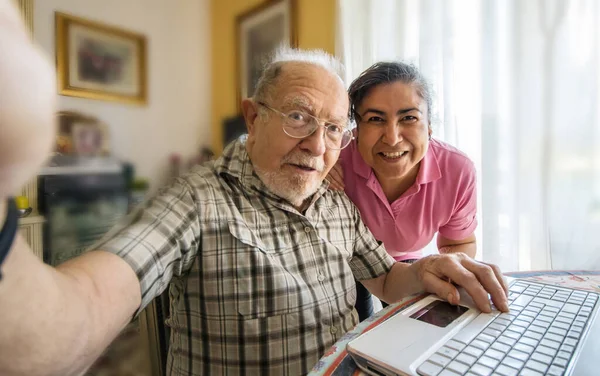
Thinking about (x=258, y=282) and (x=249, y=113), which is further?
(x=249, y=113)

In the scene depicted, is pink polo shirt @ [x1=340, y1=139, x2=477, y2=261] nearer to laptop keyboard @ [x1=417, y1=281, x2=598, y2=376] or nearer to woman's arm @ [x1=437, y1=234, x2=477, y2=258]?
woman's arm @ [x1=437, y1=234, x2=477, y2=258]

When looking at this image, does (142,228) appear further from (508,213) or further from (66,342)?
(508,213)

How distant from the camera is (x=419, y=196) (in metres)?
0.82

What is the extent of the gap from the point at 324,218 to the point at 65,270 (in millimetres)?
442

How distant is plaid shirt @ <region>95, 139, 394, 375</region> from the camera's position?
18.6 inches

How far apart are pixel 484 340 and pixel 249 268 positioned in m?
Answer: 0.32

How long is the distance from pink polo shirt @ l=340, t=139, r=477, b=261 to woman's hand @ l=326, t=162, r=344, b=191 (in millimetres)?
32

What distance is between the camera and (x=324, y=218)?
0.63 metres

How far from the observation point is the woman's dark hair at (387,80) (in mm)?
732

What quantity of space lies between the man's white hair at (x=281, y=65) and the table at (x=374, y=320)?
17.2 inches

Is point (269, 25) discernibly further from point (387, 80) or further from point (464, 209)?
point (464, 209)

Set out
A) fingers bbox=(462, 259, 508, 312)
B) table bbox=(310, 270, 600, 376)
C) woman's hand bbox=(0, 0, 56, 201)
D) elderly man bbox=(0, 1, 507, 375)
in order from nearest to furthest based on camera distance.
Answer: woman's hand bbox=(0, 0, 56, 201)
elderly man bbox=(0, 1, 507, 375)
table bbox=(310, 270, 600, 376)
fingers bbox=(462, 259, 508, 312)

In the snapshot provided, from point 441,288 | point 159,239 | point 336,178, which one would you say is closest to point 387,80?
point 336,178

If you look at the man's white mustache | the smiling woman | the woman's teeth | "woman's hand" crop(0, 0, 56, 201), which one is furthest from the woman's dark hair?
"woman's hand" crop(0, 0, 56, 201)
